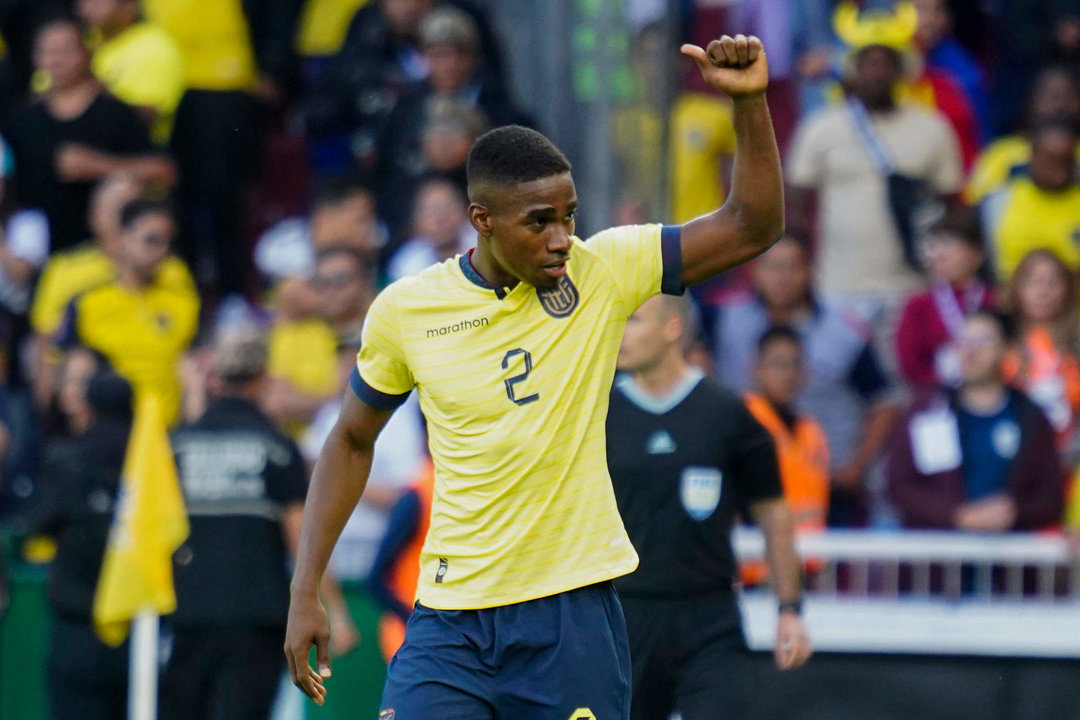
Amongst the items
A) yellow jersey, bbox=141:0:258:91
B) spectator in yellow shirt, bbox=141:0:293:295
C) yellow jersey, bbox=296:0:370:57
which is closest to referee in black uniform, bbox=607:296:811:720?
spectator in yellow shirt, bbox=141:0:293:295

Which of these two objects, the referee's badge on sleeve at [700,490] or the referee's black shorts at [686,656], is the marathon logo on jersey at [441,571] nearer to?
the referee's black shorts at [686,656]

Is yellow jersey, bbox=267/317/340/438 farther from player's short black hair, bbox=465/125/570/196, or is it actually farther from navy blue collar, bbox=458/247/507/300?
player's short black hair, bbox=465/125/570/196

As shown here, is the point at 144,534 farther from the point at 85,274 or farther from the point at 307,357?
the point at 85,274

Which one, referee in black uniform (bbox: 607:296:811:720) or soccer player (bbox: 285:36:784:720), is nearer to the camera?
soccer player (bbox: 285:36:784:720)

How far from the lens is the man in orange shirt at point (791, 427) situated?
29.0ft

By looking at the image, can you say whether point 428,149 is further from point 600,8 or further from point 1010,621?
point 1010,621

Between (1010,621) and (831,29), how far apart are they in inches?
195

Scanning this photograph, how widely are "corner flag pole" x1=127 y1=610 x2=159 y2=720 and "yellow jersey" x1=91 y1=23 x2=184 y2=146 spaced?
13.8 feet

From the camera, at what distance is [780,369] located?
358 inches

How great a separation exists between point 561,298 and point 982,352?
421 centimetres

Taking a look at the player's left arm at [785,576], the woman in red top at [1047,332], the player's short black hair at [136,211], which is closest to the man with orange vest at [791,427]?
the woman in red top at [1047,332]

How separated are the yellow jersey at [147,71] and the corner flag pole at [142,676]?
4.21 meters

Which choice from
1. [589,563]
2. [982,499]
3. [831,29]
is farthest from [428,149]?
[589,563]

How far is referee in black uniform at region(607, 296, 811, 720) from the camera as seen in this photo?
22.0ft
